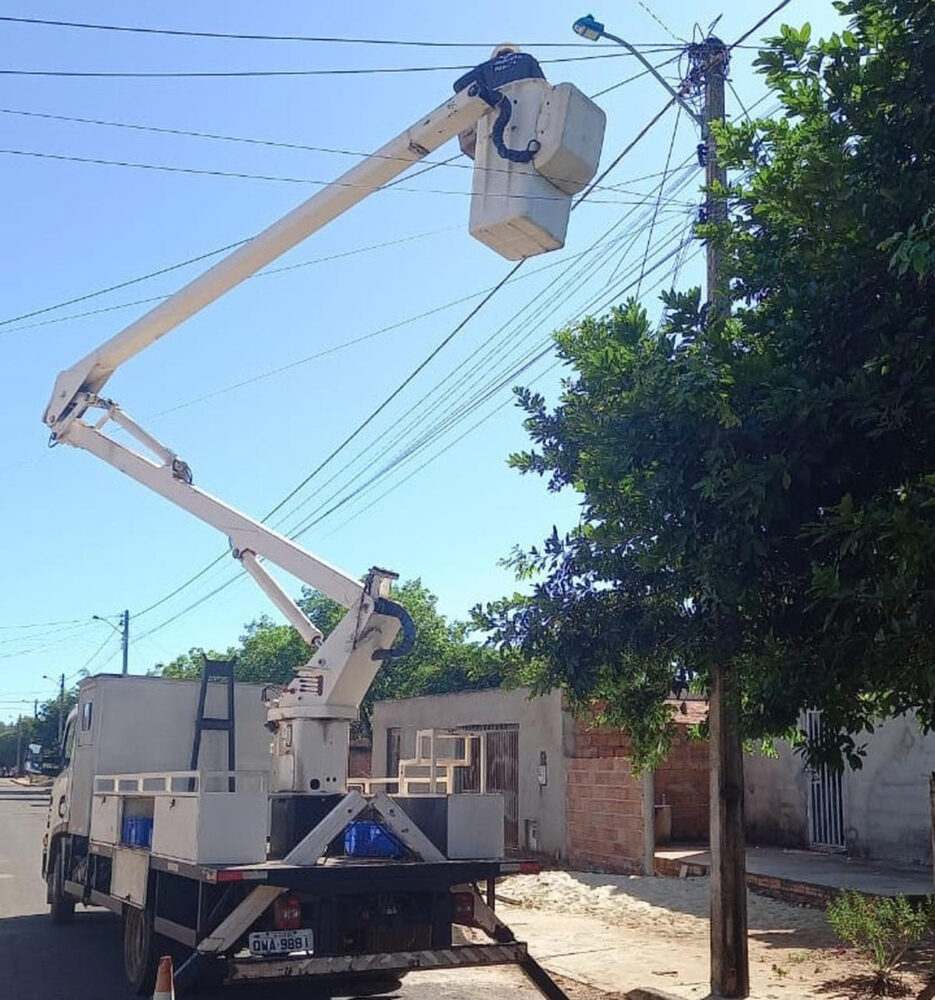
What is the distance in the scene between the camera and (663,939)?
12.6 m

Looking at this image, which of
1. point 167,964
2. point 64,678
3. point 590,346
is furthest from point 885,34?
point 64,678

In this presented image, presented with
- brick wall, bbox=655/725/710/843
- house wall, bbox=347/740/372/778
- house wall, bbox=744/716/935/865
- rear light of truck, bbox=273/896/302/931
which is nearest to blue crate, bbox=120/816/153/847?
rear light of truck, bbox=273/896/302/931

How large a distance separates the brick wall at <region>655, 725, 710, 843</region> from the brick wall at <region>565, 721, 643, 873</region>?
168cm

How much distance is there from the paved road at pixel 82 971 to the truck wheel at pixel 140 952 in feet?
0.49

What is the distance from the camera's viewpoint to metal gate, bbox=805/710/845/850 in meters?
18.1

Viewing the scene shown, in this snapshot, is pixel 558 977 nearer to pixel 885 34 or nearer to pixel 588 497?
pixel 588 497

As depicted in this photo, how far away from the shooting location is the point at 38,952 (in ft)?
38.7

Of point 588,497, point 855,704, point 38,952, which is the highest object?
point 588,497

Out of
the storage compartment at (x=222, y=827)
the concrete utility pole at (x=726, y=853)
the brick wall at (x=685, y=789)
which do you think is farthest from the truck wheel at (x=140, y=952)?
the brick wall at (x=685, y=789)

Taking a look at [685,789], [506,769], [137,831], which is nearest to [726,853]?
[137,831]

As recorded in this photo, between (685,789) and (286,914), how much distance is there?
525 inches

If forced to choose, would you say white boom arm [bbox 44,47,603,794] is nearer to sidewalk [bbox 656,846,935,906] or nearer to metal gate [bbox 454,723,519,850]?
sidewalk [bbox 656,846,935,906]

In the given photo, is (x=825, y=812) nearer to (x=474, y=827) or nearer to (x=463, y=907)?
(x=474, y=827)

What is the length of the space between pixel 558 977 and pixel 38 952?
5263 millimetres
